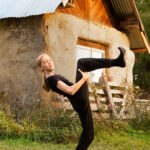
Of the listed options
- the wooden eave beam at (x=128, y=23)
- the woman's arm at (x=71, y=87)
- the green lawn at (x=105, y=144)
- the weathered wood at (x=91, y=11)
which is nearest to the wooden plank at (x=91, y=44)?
the weathered wood at (x=91, y=11)

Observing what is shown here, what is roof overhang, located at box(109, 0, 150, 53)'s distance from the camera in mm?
9773

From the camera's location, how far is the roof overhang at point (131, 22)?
9773mm

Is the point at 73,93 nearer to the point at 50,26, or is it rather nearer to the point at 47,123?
the point at 47,123

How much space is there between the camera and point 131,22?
32.8 ft

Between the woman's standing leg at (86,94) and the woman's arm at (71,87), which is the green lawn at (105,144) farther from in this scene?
the woman's arm at (71,87)

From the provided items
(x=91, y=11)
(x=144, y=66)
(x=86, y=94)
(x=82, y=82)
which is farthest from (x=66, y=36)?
(x=144, y=66)

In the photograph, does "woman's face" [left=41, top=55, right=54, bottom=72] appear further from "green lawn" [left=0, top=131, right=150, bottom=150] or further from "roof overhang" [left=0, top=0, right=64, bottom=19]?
"roof overhang" [left=0, top=0, right=64, bottom=19]

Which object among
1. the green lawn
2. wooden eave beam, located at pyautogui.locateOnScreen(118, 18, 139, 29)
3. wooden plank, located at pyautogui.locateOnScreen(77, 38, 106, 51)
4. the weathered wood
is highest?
the weathered wood

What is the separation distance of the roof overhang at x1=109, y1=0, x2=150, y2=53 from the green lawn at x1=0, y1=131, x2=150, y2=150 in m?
3.72

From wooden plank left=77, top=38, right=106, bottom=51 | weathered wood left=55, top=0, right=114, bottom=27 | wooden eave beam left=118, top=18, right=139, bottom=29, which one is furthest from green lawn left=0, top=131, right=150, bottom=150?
wooden eave beam left=118, top=18, right=139, bottom=29

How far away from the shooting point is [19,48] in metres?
8.13

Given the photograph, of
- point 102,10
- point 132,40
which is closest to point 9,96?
point 102,10

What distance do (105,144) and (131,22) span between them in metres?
4.71

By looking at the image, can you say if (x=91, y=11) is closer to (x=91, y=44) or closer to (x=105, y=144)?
(x=91, y=44)
